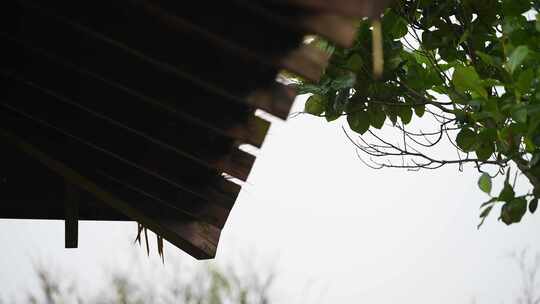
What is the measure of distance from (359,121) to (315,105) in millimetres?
222

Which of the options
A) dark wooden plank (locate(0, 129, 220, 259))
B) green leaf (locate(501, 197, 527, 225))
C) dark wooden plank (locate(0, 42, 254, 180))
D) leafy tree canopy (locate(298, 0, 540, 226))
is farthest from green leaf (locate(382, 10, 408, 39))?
dark wooden plank (locate(0, 42, 254, 180))

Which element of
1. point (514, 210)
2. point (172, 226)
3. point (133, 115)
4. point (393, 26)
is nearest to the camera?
point (133, 115)

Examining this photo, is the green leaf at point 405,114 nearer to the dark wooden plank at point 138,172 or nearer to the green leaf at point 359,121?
the green leaf at point 359,121

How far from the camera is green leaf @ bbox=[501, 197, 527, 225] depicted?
2.72m

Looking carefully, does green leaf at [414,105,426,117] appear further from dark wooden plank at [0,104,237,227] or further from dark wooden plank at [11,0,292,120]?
dark wooden plank at [11,0,292,120]

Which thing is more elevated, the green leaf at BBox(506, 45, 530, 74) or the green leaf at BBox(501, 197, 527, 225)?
the green leaf at BBox(506, 45, 530, 74)

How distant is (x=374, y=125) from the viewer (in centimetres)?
352

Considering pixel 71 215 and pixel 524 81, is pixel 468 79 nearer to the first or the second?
pixel 524 81

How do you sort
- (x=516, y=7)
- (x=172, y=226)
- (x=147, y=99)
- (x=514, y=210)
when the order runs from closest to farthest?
(x=147, y=99), (x=172, y=226), (x=514, y=210), (x=516, y=7)

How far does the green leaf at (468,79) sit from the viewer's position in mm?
2562

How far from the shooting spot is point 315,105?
3.46 metres

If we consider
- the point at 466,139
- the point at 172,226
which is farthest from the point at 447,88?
the point at 172,226

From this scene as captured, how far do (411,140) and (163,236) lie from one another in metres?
1.63

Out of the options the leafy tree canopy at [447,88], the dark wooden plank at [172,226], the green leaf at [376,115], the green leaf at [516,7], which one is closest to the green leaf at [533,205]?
the leafy tree canopy at [447,88]
